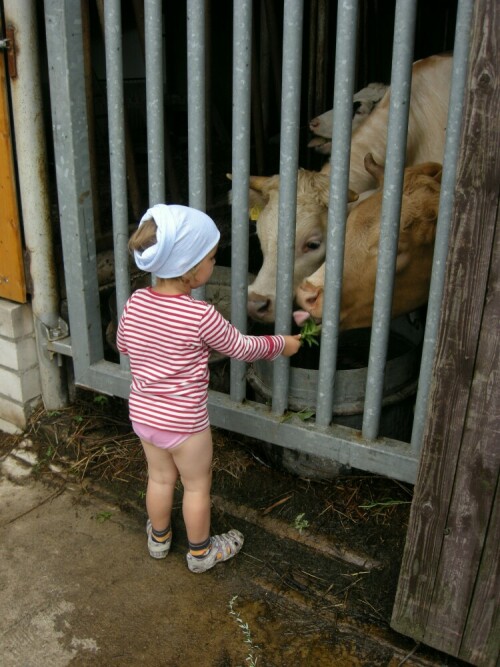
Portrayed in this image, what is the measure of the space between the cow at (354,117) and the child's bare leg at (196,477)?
111 inches

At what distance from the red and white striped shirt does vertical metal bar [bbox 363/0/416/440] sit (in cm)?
39

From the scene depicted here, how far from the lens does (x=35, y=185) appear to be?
3.30 metres

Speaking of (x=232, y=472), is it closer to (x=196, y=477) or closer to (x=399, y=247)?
(x=196, y=477)

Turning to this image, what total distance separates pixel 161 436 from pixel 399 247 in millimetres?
1253

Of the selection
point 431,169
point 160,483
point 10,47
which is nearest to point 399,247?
point 431,169

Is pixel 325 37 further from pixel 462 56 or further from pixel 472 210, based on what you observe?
pixel 472 210

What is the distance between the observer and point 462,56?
222 cm

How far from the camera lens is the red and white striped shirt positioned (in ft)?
7.88

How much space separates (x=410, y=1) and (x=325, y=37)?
11.0 feet

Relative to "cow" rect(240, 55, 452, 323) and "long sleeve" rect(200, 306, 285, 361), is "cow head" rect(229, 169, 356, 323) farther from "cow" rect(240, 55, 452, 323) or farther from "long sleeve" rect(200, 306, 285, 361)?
"long sleeve" rect(200, 306, 285, 361)

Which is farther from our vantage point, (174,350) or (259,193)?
(259,193)

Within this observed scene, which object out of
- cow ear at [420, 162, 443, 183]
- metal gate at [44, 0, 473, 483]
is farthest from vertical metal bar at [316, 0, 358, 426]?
cow ear at [420, 162, 443, 183]

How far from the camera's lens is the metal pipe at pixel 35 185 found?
3.10m

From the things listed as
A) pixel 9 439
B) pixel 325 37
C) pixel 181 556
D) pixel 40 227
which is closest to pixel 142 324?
pixel 181 556
